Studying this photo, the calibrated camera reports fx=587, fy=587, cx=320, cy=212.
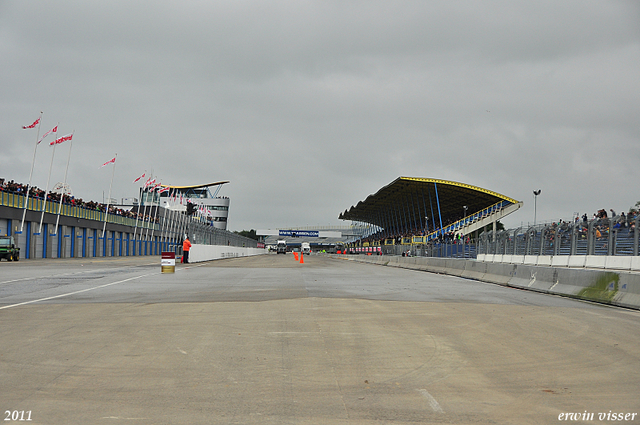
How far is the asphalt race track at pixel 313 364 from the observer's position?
17.0 feet

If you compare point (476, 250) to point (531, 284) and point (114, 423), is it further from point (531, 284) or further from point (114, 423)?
point (114, 423)

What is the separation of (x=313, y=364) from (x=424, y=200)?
96.4 metres

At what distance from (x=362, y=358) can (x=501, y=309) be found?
20.6ft

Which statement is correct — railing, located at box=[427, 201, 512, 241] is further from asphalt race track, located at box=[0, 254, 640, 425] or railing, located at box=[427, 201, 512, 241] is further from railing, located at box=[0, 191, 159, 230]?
asphalt race track, located at box=[0, 254, 640, 425]

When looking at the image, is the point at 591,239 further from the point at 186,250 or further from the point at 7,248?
the point at 7,248

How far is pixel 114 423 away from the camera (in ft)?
15.7

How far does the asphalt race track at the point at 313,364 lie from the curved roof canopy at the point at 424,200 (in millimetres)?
70204

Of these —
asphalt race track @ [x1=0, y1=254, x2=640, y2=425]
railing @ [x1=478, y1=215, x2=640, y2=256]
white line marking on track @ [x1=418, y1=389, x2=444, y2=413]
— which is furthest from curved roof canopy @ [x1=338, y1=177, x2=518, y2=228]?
white line marking on track @ [x1=418, y1=389, x2=444, y2=413]

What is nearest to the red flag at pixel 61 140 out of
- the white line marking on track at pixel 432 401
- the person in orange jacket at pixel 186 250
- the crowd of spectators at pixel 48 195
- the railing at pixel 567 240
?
the crowd of spectators at pixel 48 195

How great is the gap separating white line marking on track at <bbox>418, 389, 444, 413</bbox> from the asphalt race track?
0.04 feet

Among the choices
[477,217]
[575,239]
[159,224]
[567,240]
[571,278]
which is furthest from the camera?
[159,224]

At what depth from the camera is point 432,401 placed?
5.48m

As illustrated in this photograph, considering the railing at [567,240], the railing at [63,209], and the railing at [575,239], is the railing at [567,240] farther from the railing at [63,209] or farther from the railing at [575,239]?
the railing at [63,209]

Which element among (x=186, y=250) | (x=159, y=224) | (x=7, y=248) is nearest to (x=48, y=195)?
(x=7, y=248)
